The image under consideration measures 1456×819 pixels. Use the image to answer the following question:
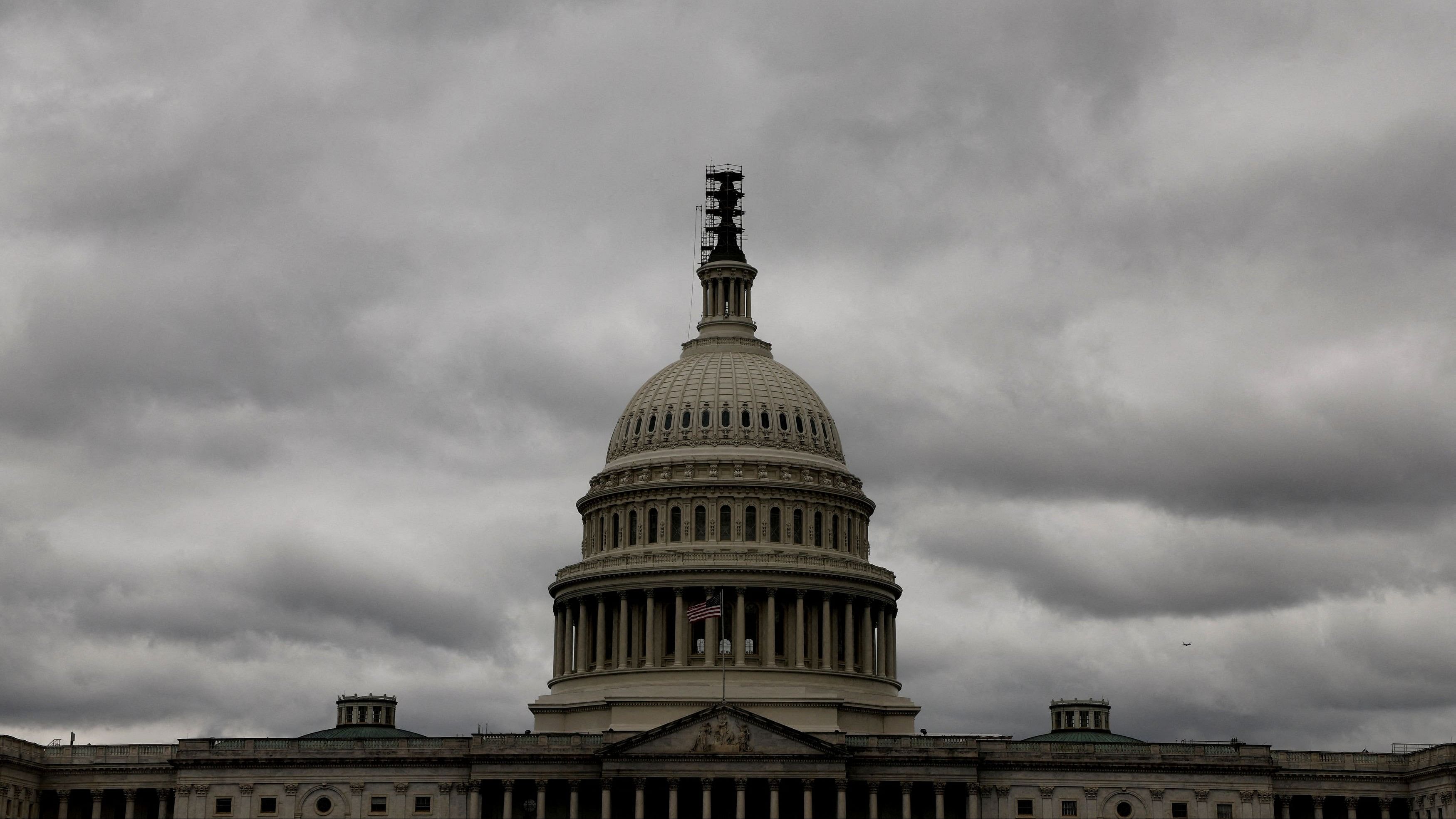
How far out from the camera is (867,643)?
170 m

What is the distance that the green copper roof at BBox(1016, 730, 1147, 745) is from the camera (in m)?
158

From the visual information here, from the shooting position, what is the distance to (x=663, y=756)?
5763 inches

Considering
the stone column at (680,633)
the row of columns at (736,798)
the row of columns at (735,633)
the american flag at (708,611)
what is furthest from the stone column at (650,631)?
the row of columns at (736,798)

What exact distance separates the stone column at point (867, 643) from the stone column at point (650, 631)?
54.0 ft

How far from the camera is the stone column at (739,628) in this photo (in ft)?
536

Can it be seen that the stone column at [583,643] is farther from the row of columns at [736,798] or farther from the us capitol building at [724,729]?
the row of columns at [736,798]

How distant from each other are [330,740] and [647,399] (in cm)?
4116

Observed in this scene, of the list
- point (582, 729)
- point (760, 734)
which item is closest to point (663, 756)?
point (760, 734)

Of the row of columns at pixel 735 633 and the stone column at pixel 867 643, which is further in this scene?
the stone column at pixel 867 643

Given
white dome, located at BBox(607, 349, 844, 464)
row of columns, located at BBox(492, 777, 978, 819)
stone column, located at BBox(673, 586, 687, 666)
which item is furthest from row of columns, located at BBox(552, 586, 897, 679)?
row of columns, located at BBox(492, 777, 978, 819)

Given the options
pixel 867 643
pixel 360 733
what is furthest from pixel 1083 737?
pixel 360 733

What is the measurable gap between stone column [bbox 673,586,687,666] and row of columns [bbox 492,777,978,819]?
16.8 m

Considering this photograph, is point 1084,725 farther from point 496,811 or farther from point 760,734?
point 496,811

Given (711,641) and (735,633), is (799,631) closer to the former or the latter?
(735,633)
